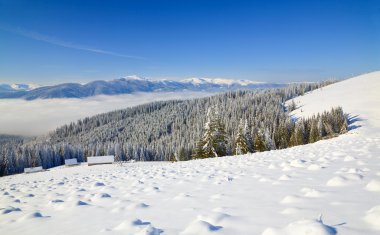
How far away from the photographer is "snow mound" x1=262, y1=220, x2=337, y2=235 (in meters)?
2.90

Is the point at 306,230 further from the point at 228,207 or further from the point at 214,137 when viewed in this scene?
the point at 214,137

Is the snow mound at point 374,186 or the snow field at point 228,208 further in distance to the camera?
the snow mound at point 374,186

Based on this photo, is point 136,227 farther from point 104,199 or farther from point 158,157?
point 158,157

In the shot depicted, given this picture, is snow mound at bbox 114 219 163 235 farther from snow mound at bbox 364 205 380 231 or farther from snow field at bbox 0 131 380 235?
snow mound at bbox 364 205 380 231

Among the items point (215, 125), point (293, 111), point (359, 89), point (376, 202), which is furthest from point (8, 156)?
point (359, 89)

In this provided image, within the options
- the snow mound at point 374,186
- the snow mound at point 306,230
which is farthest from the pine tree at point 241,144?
the snow mound at point 306,230

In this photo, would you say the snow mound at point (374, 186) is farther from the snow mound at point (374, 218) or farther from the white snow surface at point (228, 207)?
the snow mound at point (374, 218)

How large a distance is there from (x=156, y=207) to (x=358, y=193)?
421 cm

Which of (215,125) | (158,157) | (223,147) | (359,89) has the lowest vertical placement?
(158,157)

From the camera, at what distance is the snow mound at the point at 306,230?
290 cm

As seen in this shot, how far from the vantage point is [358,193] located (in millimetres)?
4754

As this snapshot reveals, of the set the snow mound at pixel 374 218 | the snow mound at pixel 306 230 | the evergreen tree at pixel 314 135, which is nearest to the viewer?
the snow mound at pixel 306 230

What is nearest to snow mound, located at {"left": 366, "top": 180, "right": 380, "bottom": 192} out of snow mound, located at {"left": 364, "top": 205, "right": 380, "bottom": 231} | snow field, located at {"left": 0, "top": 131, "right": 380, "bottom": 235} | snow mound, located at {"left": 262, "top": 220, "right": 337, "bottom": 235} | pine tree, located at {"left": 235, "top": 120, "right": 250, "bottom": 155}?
snow field, located at {"left": 0, "top": 131, "right": 380, "bottom": 235}

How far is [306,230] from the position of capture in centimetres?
300
